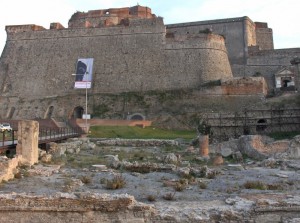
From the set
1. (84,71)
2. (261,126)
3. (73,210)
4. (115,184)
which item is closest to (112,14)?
(84,71)

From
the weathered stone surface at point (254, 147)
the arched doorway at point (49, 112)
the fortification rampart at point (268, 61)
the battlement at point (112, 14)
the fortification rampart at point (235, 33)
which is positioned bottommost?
the weathered stone surface at point (254, 147)

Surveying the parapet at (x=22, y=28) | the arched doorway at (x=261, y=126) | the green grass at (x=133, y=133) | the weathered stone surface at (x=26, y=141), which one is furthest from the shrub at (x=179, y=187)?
the parapet at (x=22, y=28)

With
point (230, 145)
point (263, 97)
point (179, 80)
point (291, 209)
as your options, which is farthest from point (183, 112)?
point (291, 209)

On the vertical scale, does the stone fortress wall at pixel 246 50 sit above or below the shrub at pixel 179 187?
above

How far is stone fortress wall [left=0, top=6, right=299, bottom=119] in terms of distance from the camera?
44.0 metres

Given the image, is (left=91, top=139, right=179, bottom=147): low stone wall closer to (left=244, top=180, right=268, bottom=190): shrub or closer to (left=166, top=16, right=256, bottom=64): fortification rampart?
(left=244, top=180, right=268, bottom=190): shrub

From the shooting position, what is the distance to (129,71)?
45406 mm

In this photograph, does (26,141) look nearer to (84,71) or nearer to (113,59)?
(84,71)

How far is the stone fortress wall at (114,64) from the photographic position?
4397 centimetres

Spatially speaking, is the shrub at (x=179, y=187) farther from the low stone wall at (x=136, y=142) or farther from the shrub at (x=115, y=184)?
the low stone wall at (x=136, y=142)

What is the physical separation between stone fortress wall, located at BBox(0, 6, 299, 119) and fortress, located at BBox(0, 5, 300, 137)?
111 millimetres

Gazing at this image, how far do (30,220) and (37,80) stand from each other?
135 ft

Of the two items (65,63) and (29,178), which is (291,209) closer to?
(29,178)

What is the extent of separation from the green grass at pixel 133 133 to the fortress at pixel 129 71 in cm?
424
